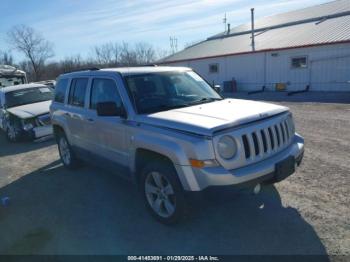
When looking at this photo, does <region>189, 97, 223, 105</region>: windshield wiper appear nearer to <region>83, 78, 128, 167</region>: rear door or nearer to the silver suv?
the silver suv

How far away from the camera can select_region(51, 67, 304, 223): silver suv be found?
3.35m

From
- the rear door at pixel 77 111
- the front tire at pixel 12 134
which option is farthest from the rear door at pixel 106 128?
the front tire at pixel 12 134

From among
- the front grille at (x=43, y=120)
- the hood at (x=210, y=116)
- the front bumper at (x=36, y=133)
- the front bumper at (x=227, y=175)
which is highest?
the hood at (x=210, y=116)

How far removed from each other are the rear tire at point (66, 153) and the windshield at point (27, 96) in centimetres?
503

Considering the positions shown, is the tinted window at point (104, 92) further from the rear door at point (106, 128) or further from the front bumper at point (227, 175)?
the front bumper at point (227, 175)

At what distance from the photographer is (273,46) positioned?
21.1 meters

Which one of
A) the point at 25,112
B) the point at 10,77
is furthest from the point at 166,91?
the point at 10,77

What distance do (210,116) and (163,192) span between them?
1.14 meters

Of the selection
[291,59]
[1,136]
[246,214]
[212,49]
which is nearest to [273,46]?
[291,59]

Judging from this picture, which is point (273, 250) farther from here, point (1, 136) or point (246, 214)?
point (1, 136)

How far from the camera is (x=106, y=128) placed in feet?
15.5

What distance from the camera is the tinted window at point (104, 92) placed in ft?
15.0

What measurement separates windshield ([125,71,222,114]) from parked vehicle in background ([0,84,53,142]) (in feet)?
20.6

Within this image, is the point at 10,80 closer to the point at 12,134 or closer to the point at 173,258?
the point at 12,134
